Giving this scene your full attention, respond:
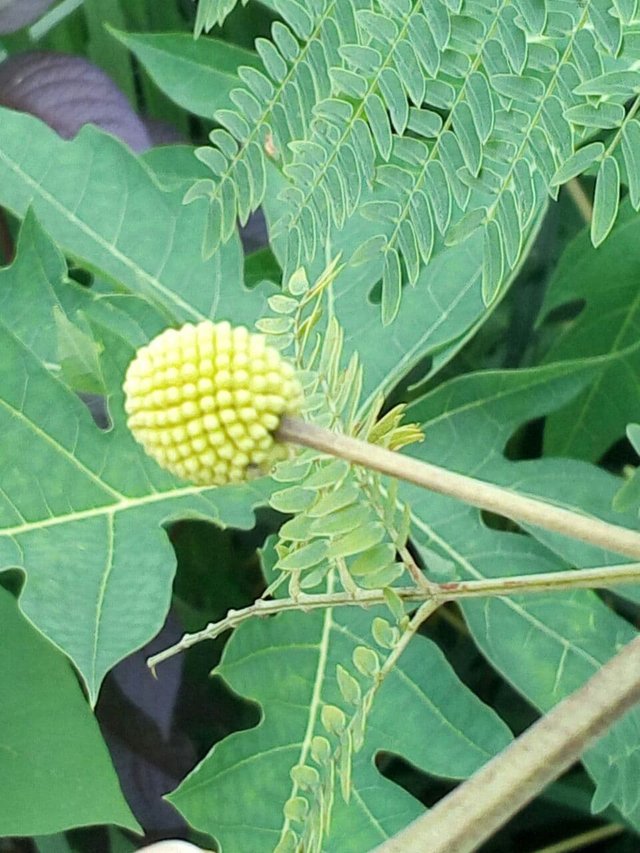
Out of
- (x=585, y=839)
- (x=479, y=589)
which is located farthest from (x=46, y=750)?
(x=585, y=839)

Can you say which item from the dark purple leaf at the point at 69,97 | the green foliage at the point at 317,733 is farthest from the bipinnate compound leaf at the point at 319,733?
the dark purple leaf at the point at 69,97

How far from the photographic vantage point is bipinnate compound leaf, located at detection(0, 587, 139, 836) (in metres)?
0.46

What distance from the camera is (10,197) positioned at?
0.58 meters

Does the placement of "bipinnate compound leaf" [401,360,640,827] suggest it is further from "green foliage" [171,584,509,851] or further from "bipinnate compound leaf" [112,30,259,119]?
"bipinnate compound leaf" [112,30,259,119]

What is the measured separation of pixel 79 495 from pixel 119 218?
0.63 feet

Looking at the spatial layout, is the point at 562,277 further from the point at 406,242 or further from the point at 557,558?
the point at 406,242

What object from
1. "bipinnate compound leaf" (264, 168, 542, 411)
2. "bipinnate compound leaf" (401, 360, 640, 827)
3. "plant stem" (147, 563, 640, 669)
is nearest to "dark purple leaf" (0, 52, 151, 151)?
"bipinnate compound leaf" (264, 168, 542, 411)

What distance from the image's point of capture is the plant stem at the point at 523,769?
256mm

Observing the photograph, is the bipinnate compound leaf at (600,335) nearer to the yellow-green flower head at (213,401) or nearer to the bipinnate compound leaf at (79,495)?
the bipinnate compound leaf at (79,495)

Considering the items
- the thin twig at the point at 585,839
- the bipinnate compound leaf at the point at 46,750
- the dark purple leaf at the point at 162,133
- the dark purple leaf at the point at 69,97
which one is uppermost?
the dark purple leaf at the point at 69,97

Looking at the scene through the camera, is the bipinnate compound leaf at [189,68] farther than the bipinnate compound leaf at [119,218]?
Yes

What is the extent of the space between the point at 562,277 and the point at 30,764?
1.51 feet

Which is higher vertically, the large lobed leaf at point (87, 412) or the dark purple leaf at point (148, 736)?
the large lobed leaf at point (87, 412)

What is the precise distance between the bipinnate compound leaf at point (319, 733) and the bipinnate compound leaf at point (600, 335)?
0.83 feet
